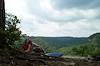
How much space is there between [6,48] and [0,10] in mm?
2770

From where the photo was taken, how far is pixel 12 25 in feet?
55.3

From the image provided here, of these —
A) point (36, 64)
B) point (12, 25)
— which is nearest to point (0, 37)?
point (12, 25)

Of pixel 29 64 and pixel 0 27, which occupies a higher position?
pixel 0 27

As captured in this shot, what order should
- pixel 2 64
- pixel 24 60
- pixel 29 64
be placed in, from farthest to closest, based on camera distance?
pixel 24 60 → pixel 29 64 → pixel 2 64

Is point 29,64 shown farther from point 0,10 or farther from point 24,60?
point 0,10

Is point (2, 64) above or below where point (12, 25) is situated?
below

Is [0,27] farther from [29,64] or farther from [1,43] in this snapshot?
[29,64]

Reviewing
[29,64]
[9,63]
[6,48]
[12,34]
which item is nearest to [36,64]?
[29,64]

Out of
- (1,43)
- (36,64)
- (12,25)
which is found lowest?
(36,64)

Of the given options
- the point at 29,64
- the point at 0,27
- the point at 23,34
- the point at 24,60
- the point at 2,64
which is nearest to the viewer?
the point at 2,64

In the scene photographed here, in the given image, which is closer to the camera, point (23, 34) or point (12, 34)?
point (12, 34)

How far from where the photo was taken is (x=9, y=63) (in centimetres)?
1218

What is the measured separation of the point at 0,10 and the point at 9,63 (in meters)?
5.30

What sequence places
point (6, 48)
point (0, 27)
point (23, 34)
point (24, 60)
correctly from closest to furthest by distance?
point (24, 60)
point (6, 48)
point (0, 27)
point (23, 34)
